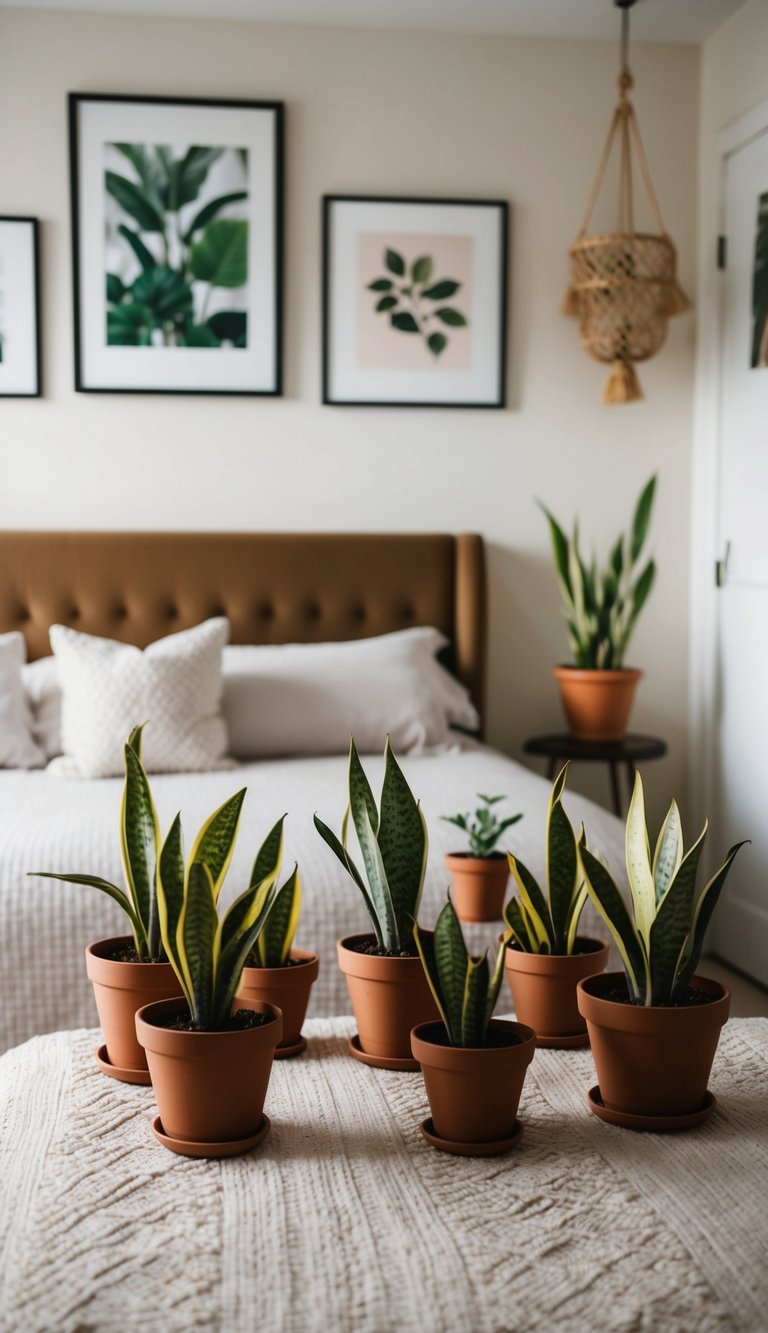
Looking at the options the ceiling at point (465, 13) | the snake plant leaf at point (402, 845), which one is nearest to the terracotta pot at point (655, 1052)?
the snake plant leaf at point (402, 845)

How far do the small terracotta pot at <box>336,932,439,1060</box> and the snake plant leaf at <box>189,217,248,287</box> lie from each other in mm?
2849

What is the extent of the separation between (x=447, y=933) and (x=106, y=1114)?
373 mm

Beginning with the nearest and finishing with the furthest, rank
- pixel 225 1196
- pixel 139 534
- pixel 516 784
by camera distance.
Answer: pixel 225 1196 → pixel 516 784 → pixel 139 534

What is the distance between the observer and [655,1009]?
1146 millimetres

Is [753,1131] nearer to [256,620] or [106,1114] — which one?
[106,1114]

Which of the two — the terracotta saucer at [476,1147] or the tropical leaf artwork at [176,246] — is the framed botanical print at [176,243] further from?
the terracotta saucer at [476,1147]

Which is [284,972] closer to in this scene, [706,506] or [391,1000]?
[391,1000]

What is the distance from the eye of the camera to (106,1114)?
117 cm

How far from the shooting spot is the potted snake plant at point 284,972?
4.41 ft

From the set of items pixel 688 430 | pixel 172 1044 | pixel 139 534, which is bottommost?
pixel 172 1044

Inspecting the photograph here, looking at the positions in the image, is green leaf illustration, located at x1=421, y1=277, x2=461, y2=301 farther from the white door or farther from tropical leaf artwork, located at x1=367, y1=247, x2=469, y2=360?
the white door

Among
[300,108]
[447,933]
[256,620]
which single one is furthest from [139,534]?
[447,933]

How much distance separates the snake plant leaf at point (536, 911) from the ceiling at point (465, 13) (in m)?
3.05

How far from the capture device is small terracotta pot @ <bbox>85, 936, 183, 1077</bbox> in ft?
4.17
